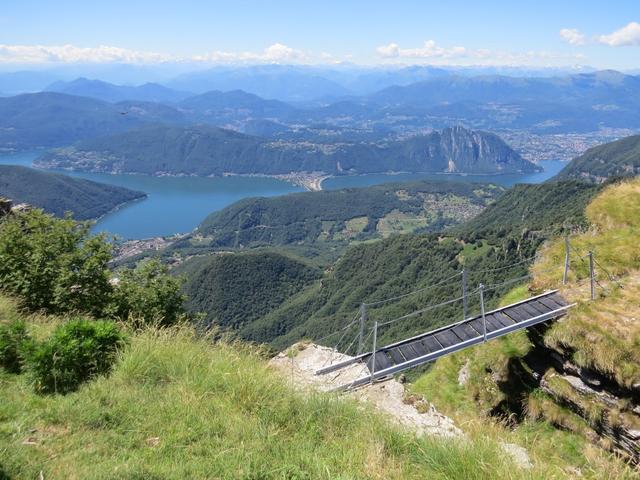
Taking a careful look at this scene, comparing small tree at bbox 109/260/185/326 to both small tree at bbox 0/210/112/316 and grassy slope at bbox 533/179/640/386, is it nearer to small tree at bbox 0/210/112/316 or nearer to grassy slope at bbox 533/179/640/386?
small tree at bbox 0/210/112/316

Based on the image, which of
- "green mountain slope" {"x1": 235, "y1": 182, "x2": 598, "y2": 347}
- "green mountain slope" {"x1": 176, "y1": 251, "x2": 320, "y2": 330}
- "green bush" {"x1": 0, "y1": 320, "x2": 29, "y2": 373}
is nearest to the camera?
"green bush" {"x1": 0, "y1": 320, "x2": 29, "y2": 373}

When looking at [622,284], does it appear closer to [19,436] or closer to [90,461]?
[90,461]

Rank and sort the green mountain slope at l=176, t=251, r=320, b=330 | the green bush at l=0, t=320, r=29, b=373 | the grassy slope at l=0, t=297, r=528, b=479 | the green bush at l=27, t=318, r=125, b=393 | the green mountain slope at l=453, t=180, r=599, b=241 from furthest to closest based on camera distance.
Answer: the green mountain slope at l=453, t=180, r=599, b=241, the green mountain slope at l=176, t=251, r=320, b=330, the green bush at l=0, t=320, r=29, b=373, the green bush at l=27, t=318, r=125, b=393, the grassy slope at l=0, t=297, r=528, b=479

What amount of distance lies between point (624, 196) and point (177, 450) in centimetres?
1477

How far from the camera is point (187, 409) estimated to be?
555cm

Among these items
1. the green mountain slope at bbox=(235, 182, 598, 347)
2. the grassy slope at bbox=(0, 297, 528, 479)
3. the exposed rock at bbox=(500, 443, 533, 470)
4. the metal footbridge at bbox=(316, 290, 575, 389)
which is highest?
the grassy slope at bbox=(0, 297, 528, 479)

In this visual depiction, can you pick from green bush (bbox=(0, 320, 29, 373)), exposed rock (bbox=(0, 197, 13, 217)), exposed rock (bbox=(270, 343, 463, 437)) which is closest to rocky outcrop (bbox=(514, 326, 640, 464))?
exposed rock (bbox=(270, 343, 463, 437))

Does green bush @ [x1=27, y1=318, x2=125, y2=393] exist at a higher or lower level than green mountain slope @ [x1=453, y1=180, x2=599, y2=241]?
higher

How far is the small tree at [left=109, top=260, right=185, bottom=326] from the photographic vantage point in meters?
13.3

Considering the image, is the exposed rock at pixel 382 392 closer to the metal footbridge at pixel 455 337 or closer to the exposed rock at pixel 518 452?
the metal footbridge at pixel 455 337

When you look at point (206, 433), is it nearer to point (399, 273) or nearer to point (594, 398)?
point (594, 398)

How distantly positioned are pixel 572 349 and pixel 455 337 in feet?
7.79

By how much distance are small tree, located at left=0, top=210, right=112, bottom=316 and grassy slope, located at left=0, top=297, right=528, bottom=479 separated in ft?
18.9

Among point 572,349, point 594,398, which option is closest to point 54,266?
point 572,349
